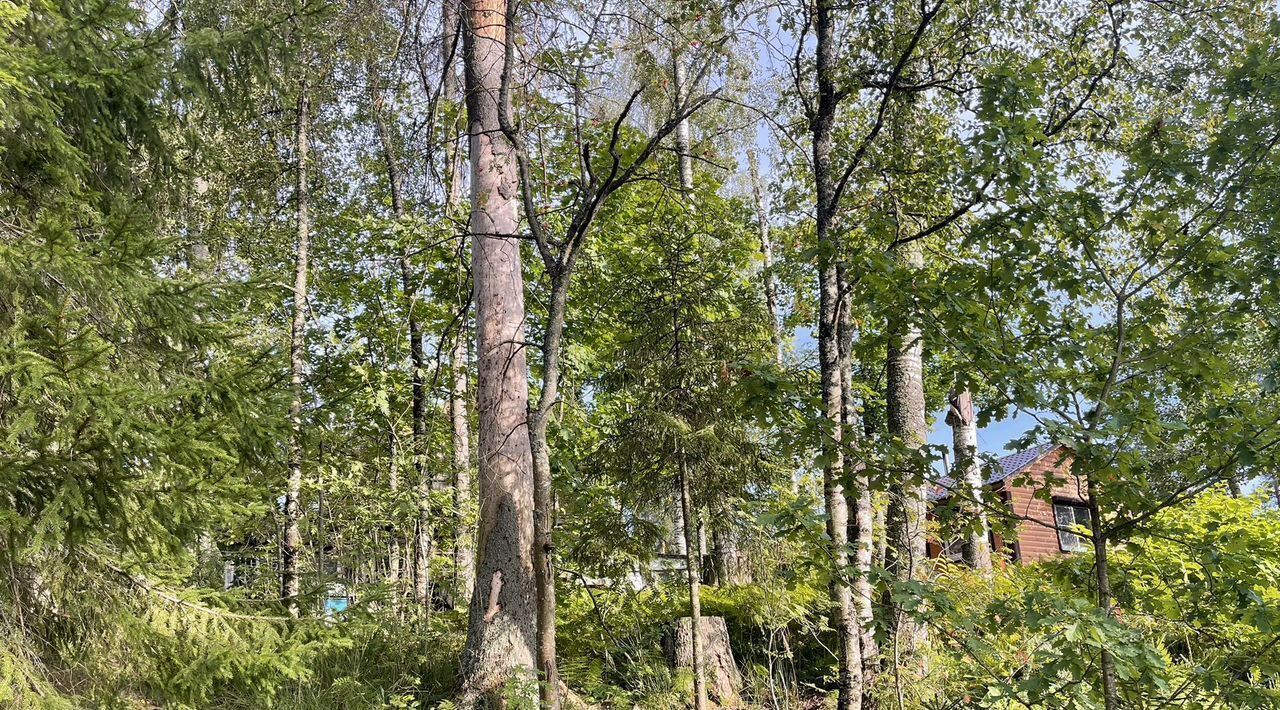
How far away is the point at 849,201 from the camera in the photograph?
5332mm

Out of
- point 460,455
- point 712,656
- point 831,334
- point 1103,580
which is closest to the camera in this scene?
point 1103,580

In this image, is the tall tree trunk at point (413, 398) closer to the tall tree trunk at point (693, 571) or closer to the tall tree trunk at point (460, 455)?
the tall tree trunk at point (460, 455)

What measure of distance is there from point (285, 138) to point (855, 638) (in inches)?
319

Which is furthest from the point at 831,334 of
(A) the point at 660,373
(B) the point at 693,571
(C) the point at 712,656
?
(C) the point at 712,656

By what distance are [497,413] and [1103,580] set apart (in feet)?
11.0

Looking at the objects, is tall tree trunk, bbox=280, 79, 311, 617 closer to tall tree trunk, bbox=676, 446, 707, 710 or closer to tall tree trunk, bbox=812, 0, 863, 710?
tall tree trunk, bbox=676, 446, 707, 710

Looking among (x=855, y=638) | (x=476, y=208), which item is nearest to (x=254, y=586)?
(x=476, y=208)

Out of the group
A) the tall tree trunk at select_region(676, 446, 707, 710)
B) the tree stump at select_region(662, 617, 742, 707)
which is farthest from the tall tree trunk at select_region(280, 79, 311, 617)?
the tree stump at select_region(662, 617, 742, 707)

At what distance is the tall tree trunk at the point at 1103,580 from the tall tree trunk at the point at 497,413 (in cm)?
268

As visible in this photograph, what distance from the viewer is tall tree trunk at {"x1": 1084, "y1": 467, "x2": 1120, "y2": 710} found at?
103 inches

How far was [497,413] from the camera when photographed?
4.94 m

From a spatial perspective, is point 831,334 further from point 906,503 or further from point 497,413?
point 497,413

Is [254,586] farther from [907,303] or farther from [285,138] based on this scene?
[907,303]

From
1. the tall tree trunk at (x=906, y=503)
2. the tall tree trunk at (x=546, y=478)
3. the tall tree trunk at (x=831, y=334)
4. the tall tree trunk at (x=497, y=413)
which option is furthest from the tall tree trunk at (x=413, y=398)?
the tall tree trunk at (x=906, y=503)
